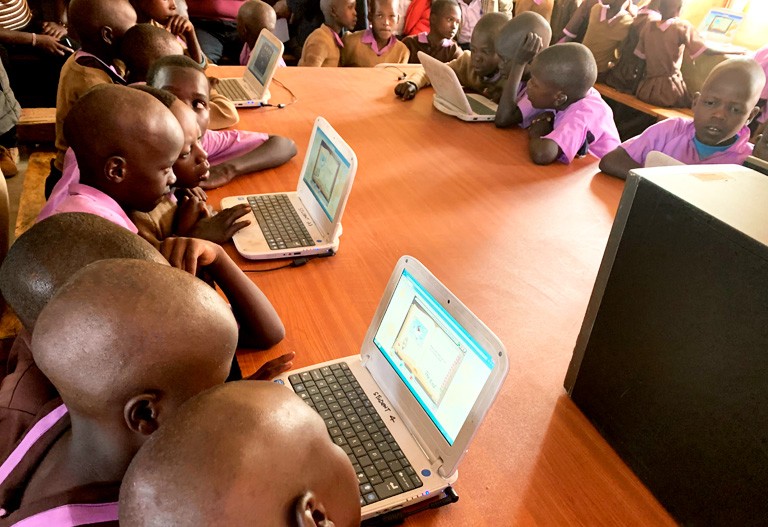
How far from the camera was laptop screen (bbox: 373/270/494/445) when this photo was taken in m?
0.70

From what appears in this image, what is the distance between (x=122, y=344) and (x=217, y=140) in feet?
3.65

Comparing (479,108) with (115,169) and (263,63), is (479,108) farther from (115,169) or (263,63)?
(115,169)

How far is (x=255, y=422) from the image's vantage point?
48cm

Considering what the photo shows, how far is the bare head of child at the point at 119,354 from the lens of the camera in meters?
0.60

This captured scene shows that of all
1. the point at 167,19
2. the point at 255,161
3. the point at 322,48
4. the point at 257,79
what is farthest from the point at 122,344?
the point at 322,48

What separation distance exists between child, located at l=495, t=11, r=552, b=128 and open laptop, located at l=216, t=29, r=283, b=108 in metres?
0.79

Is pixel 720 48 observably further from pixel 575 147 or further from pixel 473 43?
pixel 575 147

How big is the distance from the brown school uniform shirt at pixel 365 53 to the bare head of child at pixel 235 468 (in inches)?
109

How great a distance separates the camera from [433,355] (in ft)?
2.49

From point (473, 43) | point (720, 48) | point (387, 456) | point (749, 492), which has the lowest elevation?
point (387, 456)

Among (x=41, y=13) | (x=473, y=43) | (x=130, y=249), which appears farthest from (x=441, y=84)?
(x=41, y=13)

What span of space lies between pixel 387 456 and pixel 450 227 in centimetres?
71

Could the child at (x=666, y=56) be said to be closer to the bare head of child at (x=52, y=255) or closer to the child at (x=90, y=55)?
the child at (x=90, y=55)

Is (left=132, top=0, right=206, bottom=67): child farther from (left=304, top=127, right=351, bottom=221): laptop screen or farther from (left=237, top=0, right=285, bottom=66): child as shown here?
(left=304, top=127, right=351, bottom=221): laptop screen
